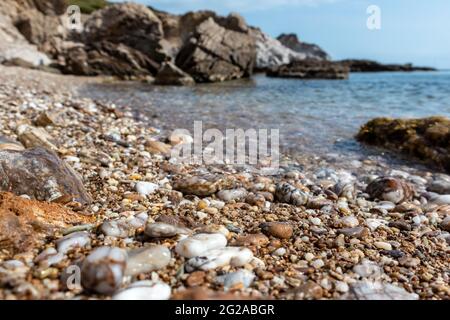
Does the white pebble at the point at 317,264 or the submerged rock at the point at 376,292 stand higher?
the white pebble at the point at 317,264

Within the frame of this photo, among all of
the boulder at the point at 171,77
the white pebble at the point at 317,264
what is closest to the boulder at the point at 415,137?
the white pebble at the point at 317,264

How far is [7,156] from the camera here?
2932mm

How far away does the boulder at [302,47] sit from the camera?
75.9 meters

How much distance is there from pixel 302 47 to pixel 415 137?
253 ft

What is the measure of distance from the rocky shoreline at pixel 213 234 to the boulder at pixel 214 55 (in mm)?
22252

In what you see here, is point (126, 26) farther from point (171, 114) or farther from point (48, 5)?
point (171, 114)

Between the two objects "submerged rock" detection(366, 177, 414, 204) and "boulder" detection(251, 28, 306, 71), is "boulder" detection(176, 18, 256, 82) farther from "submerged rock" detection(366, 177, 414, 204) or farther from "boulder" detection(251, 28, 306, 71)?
"submerged rock" detection(366, 177, 414, 204)

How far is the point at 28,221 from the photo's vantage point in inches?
94.8

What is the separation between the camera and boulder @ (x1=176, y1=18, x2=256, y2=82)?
26.2 meters

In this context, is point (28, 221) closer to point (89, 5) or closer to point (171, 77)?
point (171, 77)

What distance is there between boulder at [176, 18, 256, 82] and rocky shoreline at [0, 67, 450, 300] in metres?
22.3

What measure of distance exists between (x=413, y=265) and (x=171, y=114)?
739cm

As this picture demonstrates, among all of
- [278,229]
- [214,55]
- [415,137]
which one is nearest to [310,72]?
[214,55]

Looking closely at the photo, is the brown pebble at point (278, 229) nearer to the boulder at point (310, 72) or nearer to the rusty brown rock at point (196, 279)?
the rusty brown rock at point (196, 279)
